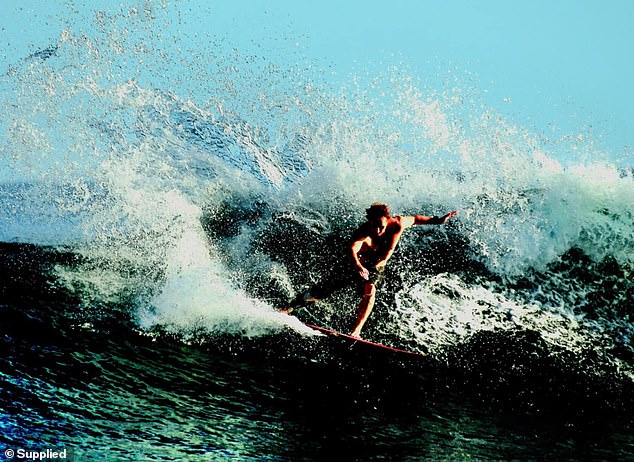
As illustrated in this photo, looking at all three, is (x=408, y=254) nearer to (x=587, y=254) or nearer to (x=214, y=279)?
(x=587, y=254)

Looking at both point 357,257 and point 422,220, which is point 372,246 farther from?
point 422,220

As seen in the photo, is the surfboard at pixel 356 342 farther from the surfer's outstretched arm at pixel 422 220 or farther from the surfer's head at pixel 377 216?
the surfer's outstretched arm at pixel 422 220

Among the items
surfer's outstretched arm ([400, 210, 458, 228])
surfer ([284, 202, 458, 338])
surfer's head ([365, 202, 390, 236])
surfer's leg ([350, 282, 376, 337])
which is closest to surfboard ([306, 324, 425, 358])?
surfer ([284, 202, 458, 338])

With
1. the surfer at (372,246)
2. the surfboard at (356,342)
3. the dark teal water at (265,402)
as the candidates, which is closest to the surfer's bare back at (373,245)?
the surfer at (372,246)

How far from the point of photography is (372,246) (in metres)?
6.98

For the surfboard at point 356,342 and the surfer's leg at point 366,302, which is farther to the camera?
the surfer's leg at point 366,302

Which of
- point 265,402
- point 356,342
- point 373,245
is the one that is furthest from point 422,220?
point 265,402

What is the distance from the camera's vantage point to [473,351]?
7297 mm

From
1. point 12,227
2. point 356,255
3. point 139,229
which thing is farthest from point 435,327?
point 12,227

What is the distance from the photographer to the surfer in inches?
264

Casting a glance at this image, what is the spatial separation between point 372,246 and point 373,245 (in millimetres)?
18

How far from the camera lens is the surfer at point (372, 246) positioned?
670 centimetres

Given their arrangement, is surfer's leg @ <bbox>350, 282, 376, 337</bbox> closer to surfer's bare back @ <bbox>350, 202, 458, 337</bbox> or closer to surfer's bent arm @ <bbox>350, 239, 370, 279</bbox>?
surfer's bare back @ <bbox>350, 202, 458, 337</bbox>

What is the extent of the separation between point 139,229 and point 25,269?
6.73ft
